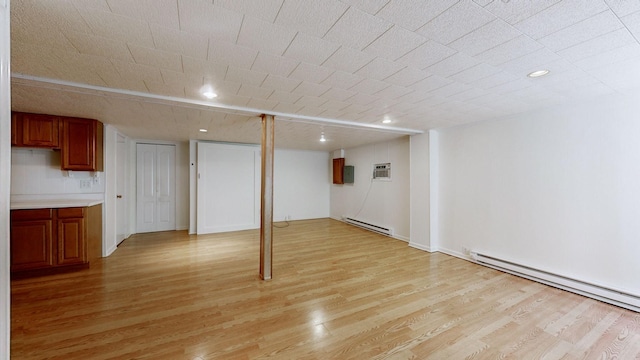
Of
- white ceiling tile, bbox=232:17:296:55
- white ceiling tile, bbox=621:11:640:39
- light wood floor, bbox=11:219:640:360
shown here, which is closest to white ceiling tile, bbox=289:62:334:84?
white ceiling tile, bbox=232:17:296:55

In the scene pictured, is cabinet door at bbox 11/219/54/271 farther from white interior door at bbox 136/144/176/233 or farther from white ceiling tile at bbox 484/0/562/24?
white ceiling tile at bbox 484/0/562/24

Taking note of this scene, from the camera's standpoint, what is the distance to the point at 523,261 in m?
3.33

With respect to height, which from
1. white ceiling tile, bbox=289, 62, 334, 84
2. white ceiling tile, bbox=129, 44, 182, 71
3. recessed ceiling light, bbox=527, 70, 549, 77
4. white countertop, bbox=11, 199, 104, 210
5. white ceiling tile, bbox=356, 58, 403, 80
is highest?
white ceiling tile, bbox=129, 44, 182, 71

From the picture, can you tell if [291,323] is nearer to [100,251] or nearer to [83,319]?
[83,319]

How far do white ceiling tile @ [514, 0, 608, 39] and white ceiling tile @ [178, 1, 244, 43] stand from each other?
1676 mm

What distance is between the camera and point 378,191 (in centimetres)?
608

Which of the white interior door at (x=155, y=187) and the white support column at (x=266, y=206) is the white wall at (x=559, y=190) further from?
the white interior door at (x=155, y=187)

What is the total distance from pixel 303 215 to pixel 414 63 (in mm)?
6166

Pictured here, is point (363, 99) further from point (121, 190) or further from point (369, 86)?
point (121, 190)

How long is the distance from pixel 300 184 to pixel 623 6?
6.75 metres

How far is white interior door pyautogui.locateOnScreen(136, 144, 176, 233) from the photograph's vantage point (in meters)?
5.62

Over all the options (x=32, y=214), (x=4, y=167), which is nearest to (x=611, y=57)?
(x=4, y=167)

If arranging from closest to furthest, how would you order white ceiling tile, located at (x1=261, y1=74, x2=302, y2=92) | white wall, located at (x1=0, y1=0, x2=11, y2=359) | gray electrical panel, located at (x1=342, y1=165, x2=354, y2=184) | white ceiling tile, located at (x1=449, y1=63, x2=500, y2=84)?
white wall, located at (x1=0, y1=0, x2=11, y2=359)
white ceiling tile, located at (x1=449, y1=63, x2=500, y2=84)
white ceiling tile, located at (x1=261, y1=74, x2=302, y2=92)
gray electrical panel, located at (x1=342, y1=165, x2=354, y2=184)

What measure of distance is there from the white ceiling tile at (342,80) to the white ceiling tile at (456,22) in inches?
29.2
